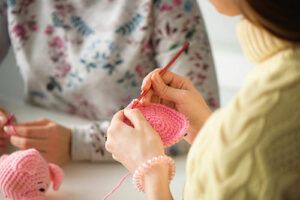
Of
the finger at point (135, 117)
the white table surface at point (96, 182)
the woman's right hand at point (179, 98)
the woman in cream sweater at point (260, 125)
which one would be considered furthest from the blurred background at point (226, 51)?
the woman in cream sweater at point (260, 125)

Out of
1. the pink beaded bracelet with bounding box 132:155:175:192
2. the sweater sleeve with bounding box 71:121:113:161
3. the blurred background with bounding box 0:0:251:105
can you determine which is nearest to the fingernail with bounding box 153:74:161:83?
the pink beaded bracelet with bounding box 132:155:175:192

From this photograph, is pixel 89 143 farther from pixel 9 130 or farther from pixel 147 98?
pixel 147 98

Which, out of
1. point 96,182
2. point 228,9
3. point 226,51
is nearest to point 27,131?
point 96,182

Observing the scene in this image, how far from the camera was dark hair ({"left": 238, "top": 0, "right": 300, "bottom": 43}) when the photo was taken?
434mm

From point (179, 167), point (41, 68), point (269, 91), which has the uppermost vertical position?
point (269, 91)

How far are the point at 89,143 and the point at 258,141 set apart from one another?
0.52m

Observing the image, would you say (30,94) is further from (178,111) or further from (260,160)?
(260,160)

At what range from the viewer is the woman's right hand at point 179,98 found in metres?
0.70

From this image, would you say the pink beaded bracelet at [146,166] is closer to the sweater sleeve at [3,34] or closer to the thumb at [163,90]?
the thumb at [163,90]

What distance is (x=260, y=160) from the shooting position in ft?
1.50

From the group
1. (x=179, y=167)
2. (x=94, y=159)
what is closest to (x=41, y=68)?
(x=94, y=159)

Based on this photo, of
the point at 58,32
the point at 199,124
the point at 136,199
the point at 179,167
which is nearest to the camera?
the point at 199,124

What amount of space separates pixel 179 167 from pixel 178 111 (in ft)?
0.78

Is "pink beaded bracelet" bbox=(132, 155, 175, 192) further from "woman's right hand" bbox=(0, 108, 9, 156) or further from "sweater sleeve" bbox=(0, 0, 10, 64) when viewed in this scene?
"sweater sleeve" bbox=(0, 0, 10, 64)
